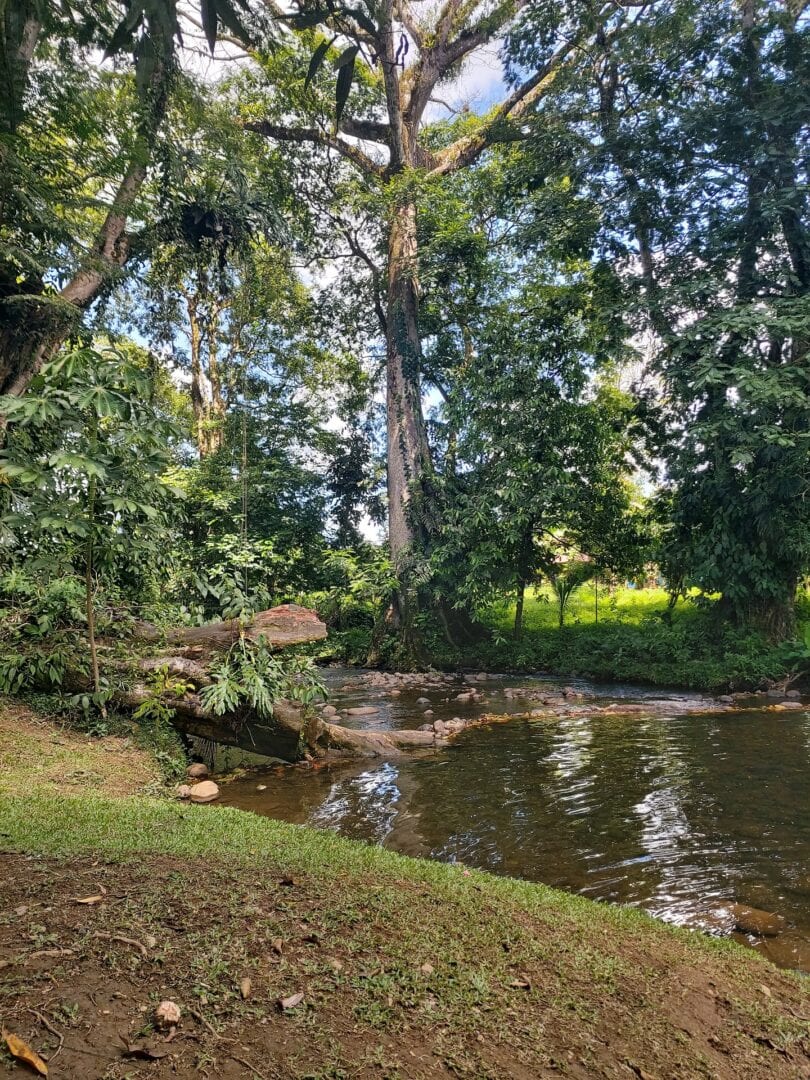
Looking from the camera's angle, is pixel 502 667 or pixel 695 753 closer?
pixel 695 753

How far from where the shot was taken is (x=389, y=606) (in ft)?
51.9

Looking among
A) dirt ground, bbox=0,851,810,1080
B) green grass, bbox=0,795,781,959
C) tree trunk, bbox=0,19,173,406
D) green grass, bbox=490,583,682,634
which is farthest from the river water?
tree trunk, bbox=0,19,173,406

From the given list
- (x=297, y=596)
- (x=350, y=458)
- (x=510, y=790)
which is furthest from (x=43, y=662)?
(x=350, y=458)

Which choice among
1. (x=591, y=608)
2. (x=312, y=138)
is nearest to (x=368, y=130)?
(x=312, y=138)

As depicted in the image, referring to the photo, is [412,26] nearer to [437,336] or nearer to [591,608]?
[437,336]

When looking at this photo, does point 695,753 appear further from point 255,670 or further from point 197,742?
point 197,742

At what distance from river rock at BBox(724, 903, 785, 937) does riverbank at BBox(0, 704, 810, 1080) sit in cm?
56

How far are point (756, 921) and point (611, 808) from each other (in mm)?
1907

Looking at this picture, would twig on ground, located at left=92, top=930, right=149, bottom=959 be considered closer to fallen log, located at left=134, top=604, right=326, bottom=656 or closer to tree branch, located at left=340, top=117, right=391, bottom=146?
fallen log, located at left=134, top=604, right=326, bottom=656

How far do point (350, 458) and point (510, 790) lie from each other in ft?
52.1

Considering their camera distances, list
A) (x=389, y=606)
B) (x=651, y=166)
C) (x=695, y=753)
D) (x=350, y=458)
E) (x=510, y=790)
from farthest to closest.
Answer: (x=350, y=458)
(x=389, y=606)
(x=651, y=166)
(x=695, y=753)
(x=510, y=790)

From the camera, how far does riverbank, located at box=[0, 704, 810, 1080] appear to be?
1828mm

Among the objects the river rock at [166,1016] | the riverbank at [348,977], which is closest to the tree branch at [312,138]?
the riverbank at [348,977]

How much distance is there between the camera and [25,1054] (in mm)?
1615
